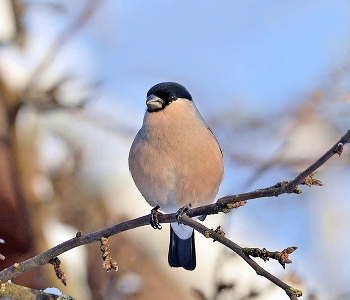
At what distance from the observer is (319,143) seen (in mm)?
4375

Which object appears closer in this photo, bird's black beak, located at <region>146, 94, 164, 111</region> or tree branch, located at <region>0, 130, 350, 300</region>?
tree branch, located at <region>0, 130, 350, 300</region>

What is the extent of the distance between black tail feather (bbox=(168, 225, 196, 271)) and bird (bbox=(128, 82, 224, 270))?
0.32 metres

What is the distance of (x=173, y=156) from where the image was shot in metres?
2.11

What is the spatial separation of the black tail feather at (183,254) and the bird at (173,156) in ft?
1.05

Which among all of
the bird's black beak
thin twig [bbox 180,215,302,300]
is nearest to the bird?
the bird's black beak

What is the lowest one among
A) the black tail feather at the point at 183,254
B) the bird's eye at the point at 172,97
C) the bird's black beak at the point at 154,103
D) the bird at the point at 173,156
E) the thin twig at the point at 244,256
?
the thin twig at the point at 244,256

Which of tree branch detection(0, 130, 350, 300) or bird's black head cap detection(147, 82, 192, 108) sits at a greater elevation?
bird's black head cap detection(147, 82, 192, 108)

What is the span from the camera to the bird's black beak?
7.23ft

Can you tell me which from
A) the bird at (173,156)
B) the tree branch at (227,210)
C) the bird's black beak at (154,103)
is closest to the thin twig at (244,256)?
the tree branch at (227,210)

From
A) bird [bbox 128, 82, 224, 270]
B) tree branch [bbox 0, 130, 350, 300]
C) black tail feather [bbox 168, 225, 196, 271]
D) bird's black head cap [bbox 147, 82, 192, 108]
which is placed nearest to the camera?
tree branch [bbox 0, 130, 350, 300]

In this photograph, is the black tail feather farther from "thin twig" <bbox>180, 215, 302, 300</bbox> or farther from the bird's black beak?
"thin twig" <bbox>180, 215, 302, 300</bbox>

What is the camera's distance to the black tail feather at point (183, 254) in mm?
2471

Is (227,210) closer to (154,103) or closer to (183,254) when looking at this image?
(154,103)

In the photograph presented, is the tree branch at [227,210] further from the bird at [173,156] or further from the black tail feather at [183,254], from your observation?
the black tail feather at [183,254]
